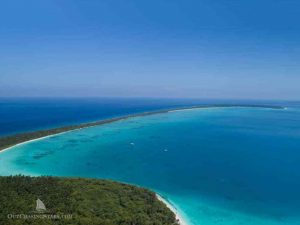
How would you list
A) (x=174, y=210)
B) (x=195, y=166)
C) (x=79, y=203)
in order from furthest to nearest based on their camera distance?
(x=195, y=166), (x=174, y=210), (x=79, y=203)

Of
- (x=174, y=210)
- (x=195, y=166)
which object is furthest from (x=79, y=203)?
(x=195, y=166)

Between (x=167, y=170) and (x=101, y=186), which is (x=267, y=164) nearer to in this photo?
(x=167, y=170)

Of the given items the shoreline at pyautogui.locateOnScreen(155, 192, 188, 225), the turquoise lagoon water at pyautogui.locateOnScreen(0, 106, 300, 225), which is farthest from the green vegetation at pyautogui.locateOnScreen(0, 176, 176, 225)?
the turquoise lagoon water at pyautogui.locateOnScreen(0, 106, 300, 225)

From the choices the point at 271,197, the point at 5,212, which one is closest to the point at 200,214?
the point at 271,197

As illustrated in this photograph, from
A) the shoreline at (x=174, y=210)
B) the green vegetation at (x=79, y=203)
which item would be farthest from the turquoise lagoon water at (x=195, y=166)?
the green vegetation at (x=79, y=203)

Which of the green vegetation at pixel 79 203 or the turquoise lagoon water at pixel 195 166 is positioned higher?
the green vegetation at pixel 79 203

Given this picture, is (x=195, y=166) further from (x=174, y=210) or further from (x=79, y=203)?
(x=79, y=203)

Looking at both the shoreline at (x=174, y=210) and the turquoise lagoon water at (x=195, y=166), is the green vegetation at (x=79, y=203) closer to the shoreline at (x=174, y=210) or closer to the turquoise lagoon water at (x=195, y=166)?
the shoreline at (x=174, y=210)
